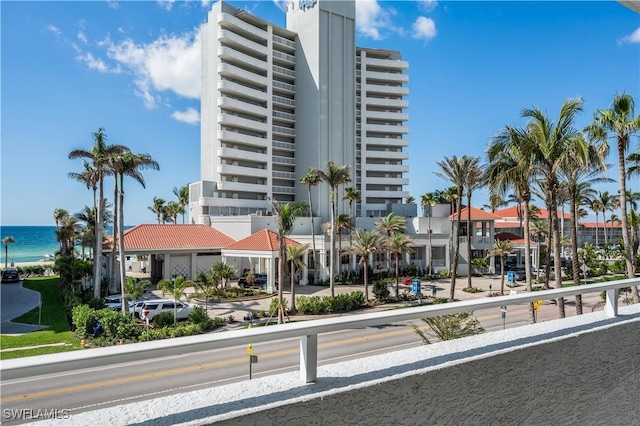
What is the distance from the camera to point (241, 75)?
59250 millimetres

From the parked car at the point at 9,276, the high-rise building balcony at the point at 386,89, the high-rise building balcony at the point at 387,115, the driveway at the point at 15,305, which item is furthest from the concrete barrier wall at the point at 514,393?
the high-rise building balcony at the point at 386,89

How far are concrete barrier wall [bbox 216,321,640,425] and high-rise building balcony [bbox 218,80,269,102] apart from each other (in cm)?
5914

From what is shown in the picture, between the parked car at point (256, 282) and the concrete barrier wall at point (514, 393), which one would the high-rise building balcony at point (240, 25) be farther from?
the concrete barrier wall at point (514, 393)

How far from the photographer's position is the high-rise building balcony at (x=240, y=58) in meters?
57.6

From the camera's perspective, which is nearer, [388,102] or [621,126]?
[621,126]

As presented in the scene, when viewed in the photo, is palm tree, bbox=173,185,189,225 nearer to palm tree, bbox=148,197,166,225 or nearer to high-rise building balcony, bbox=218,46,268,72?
palm tree, bbox=148,197,166,225

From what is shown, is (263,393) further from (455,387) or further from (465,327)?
(465,327)

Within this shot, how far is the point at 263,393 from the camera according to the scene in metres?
2.06

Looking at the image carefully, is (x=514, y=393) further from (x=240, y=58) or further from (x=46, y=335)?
(x=240, y=58)

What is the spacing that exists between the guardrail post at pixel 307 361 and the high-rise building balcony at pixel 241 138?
57244mm

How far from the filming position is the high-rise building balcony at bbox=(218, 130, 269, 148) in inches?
2240

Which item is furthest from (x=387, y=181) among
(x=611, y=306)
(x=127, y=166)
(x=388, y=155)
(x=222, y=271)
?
(x=611, y=306)

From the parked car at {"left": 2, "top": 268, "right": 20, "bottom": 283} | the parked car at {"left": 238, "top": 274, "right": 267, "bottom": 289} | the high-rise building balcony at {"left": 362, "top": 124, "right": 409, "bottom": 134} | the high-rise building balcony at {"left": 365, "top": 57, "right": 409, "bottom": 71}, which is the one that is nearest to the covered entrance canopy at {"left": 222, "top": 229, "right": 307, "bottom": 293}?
the parked car at {"left": 238, "top": 274, "right": 267, "bottom": 289}

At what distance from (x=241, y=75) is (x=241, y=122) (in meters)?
7.03
